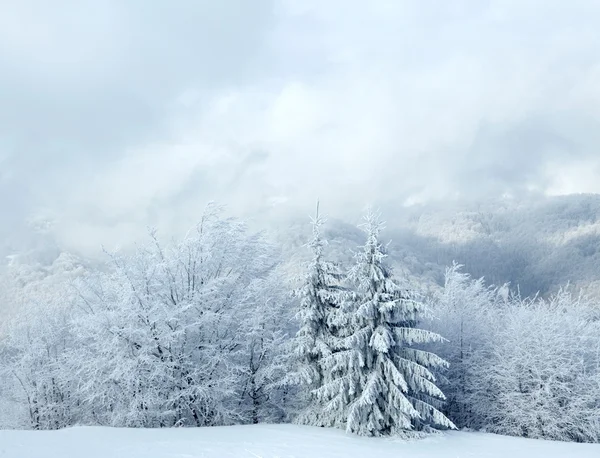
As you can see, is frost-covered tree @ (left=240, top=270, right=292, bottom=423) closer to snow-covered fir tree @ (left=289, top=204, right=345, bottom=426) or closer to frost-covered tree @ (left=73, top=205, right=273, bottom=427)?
frost-covered tree @ (left=73, top=205, right=273, bottom=427)

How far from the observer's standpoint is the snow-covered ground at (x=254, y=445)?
12633 mm

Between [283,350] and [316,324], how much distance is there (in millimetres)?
3630

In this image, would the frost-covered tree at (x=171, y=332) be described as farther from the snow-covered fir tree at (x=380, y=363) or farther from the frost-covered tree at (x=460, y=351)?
the frost-covered tree at (x=460, y=351)

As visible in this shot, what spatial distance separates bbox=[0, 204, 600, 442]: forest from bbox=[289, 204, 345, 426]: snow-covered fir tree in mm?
66

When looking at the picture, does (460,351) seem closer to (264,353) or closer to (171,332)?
(264,353)

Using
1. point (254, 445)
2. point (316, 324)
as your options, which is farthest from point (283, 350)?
point (254, 445)

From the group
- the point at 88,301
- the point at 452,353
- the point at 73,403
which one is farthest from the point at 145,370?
the point at 452,353

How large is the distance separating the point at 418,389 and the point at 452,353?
11935 millimetres

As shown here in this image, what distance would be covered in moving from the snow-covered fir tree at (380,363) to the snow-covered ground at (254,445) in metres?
0.85

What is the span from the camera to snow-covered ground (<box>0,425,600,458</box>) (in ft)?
41.4

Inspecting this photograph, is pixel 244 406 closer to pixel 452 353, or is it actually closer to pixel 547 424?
pixel 452 353

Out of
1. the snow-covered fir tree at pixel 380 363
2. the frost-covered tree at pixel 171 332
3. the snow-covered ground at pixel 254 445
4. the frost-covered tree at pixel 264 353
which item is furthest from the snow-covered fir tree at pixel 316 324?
the frost-covered tree at pixel 171 332

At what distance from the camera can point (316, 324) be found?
1981 centimetres

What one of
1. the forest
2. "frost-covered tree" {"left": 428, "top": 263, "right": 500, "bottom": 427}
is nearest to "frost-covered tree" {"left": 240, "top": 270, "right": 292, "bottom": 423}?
the forest
